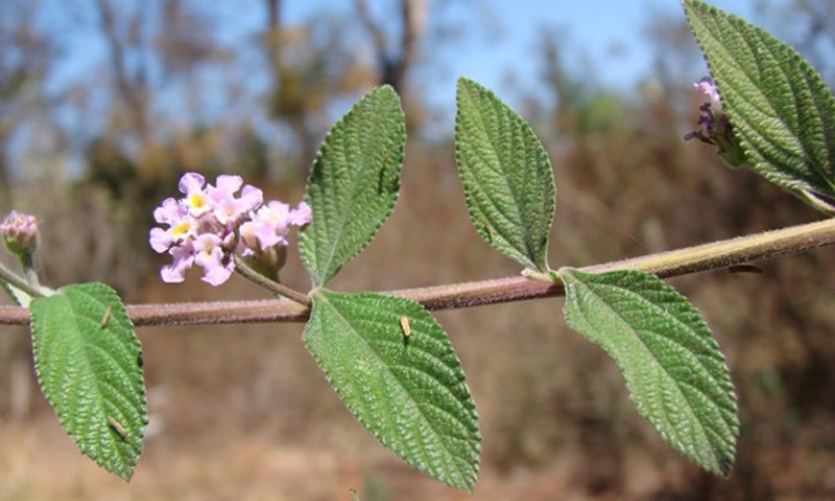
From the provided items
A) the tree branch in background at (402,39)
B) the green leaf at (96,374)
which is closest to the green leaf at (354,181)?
the green leaf at (96,374)

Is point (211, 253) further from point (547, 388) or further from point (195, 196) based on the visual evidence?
point (547, 388)

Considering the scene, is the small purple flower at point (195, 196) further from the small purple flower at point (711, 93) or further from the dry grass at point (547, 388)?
the dry grass at point (547, 388)

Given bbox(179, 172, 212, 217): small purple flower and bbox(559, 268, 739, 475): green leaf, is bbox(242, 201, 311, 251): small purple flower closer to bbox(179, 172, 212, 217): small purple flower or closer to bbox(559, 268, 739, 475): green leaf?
bbox(179, 172, 212, 217): small purple flower

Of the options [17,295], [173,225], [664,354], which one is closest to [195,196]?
[173,225]

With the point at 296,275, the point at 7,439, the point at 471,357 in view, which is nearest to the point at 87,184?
the point at 296,275

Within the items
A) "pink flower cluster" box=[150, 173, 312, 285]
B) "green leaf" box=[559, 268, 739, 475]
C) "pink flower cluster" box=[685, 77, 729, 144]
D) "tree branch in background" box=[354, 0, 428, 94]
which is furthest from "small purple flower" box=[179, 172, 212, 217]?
"tree branch in background" box=[354, 0, 428, 94]

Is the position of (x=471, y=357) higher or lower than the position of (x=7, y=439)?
higher

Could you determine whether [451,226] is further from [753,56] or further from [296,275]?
[753,56]
